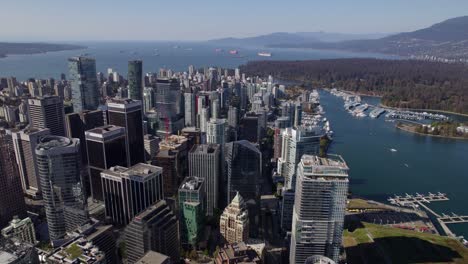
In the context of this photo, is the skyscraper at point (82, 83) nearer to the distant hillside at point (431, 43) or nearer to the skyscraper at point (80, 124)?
the skyscraper at point (80, 124)

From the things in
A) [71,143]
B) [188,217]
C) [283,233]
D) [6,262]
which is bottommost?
[283,233]

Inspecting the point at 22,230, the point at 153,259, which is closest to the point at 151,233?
the point at 153,259

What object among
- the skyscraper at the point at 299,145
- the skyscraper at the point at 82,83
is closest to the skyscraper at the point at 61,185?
the skyscraper at the point at 299,145

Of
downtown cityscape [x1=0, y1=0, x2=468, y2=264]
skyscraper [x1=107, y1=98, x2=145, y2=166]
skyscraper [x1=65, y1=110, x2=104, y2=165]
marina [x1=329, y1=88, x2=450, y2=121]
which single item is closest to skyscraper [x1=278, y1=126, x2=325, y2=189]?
downtown cityscape [x1=0, y1=0, x2=468, y2=264]

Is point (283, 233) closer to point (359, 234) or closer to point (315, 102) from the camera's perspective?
point (359, 234)

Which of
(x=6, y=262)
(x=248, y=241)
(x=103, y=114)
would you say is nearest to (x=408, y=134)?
(x=248, y=241)

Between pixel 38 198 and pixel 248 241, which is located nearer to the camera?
pixel 248 241

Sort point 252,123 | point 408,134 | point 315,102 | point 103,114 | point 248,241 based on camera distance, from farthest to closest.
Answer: point 315,102
point 408,134
point 252,123
point 103,114
point 248,241
